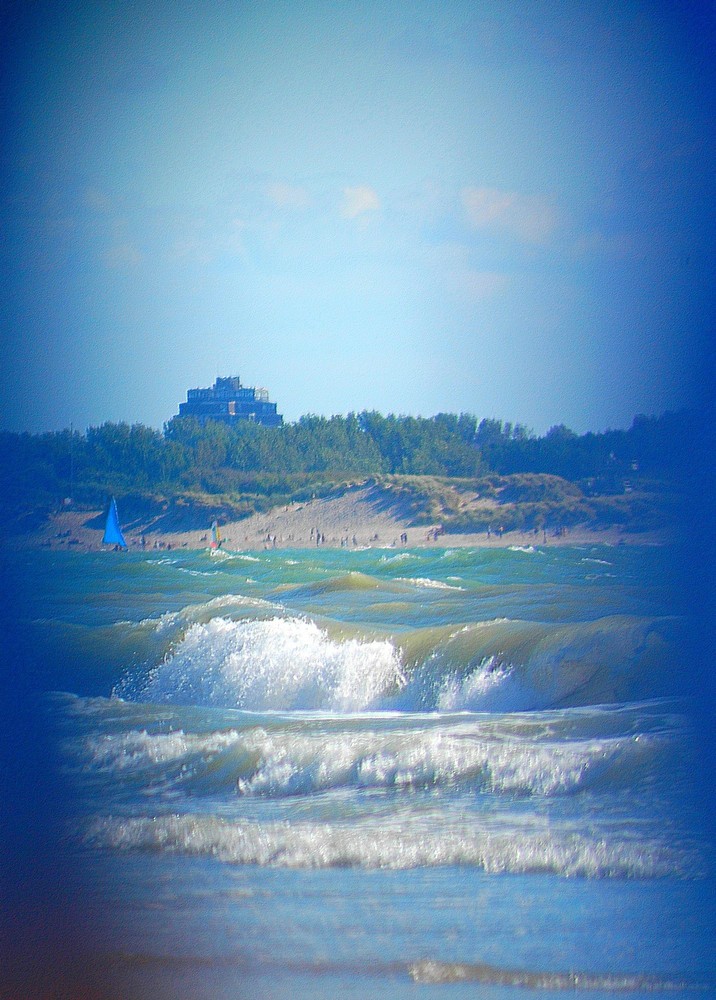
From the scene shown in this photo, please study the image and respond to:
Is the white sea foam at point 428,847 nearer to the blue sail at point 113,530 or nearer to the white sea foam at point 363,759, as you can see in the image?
the white sea foam at point 363,759

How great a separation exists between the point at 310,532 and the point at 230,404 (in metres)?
0.52

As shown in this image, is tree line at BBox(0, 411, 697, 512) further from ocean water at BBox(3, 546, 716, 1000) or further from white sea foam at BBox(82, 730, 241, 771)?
white sea foam at BBox(82, 730, 241, 771)

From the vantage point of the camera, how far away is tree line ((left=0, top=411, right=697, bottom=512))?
2967 mm

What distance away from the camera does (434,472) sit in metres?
3.10

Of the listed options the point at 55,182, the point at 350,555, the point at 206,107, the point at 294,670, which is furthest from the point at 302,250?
the point at 294,670

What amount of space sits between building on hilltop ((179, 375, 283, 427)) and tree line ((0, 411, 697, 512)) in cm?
3

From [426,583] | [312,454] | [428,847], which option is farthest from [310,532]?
[428,847]

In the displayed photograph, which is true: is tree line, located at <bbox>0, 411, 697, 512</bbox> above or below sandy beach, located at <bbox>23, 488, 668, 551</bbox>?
above

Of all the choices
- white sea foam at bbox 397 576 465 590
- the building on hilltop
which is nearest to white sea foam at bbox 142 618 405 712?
white sea foam at bbox 397 576 465 590

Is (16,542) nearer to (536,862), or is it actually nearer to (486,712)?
(486,712)

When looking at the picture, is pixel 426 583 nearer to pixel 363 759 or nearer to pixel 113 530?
pixel 363 759

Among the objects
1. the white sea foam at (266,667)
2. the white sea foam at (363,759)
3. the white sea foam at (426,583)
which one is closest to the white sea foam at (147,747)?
the white sea foam at (363,759)

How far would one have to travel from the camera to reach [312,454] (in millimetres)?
3178

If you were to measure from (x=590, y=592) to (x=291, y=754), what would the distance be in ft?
3.53
